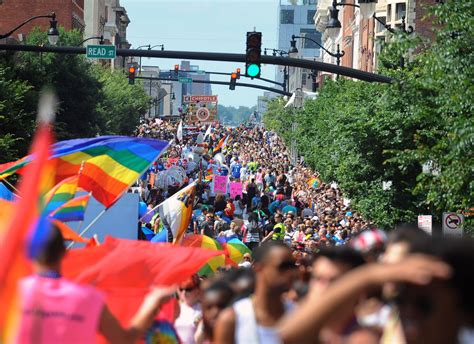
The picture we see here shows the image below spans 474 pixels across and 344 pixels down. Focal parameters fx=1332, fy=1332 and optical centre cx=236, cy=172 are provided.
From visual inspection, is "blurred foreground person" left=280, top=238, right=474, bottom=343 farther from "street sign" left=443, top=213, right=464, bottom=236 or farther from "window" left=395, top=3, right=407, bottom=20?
"window" left=395, top=3, right=407, bottom=20

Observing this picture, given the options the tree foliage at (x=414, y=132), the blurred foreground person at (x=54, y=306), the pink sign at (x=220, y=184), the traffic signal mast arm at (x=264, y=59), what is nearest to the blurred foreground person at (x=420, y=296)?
the blurred foreground person at (x=54, y=306)

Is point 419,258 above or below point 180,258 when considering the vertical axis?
above

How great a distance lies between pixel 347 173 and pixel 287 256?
1051 inches

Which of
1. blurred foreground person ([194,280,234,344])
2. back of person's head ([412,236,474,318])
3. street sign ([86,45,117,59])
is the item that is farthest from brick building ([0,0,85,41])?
back of person's head ([412,236,474,318])

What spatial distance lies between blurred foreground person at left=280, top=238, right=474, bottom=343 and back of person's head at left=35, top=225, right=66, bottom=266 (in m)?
1.44

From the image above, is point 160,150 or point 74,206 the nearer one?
point 74,206

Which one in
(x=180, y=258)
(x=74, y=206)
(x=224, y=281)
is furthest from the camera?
(x=74, y=206)

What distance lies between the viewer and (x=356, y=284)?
13.5 feet

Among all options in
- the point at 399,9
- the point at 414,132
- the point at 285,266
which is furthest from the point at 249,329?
the point at 399,9

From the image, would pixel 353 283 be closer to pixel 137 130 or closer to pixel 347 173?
pixel 347 173

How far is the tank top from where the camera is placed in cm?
532

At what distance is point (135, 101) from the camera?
96125mm

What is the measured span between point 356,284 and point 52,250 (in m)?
1.82

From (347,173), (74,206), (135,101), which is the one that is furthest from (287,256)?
(135,101)
